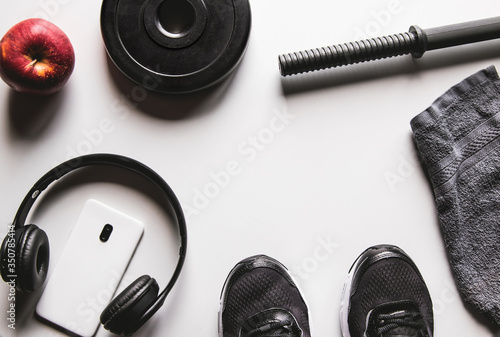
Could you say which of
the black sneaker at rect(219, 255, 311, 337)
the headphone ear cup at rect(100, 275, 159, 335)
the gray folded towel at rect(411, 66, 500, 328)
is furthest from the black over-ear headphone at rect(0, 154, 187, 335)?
the gray folded towel at rect(411, 66, 500, 328)

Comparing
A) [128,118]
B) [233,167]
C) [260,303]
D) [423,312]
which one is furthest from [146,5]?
[423,312]

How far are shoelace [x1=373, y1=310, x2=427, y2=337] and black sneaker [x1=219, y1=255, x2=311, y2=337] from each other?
120 mm

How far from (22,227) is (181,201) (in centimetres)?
25

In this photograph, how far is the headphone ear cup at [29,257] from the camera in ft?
2.19

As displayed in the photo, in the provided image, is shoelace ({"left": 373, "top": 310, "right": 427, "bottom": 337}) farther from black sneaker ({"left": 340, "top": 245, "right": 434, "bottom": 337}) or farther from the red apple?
the red apple

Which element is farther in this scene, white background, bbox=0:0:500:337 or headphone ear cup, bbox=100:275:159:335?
white background, bbox=0:0:500:337

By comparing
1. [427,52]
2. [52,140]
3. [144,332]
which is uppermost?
[427,52]

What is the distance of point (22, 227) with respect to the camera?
706 millimetres

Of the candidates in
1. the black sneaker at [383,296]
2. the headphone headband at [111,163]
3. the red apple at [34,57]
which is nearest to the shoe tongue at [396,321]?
the black sneaker at [383,296]

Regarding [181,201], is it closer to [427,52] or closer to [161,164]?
A: [161,164]

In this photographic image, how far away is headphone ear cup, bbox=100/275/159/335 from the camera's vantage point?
0.66 meters

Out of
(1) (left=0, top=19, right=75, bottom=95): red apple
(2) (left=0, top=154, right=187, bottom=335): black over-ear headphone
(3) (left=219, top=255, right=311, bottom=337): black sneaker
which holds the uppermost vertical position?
(1) (left=0, top=19, right=75, bottom=95): red apple

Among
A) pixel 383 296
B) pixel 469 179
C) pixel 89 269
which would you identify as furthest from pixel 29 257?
pixel 469 179

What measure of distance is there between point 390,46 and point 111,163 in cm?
52
